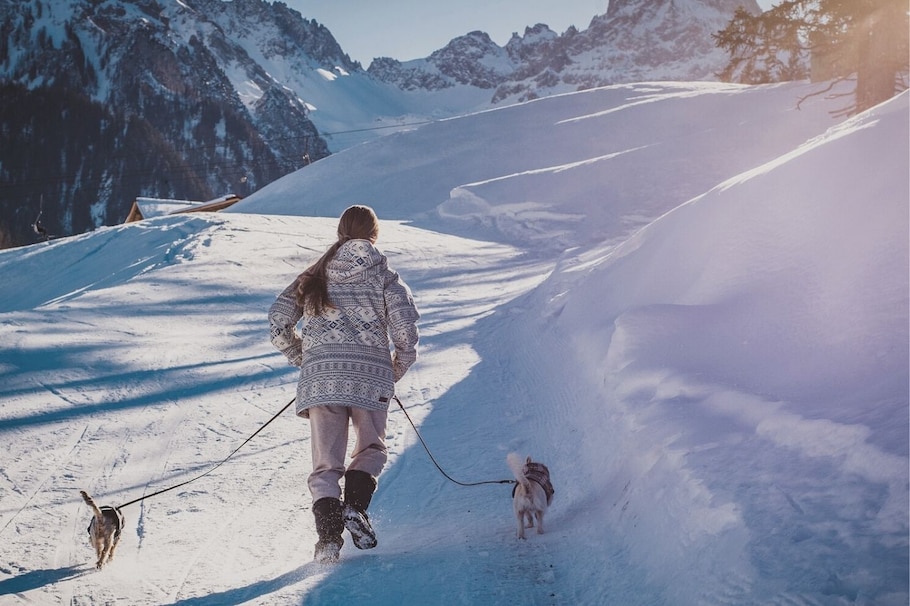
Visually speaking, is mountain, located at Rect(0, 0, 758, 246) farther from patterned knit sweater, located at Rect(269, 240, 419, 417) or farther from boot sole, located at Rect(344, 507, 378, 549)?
boot sole, located at Rect(344, 507, 378, 549)

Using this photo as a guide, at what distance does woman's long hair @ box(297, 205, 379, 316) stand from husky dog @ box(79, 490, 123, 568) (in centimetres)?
144

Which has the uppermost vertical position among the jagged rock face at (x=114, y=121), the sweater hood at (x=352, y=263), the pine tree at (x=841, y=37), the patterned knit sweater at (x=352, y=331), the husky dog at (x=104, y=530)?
the jagged rock face at (x=114, y=121)

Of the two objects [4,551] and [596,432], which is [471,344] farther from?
[4,551]

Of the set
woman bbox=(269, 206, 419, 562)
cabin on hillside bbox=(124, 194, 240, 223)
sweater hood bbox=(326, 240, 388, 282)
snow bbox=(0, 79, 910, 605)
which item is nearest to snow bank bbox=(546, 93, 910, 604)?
snow bbox=(0, 79, 910, 605)

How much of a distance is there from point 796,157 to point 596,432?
3.23 metres

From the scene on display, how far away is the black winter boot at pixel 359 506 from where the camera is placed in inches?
133

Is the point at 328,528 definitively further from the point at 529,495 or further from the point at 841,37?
the point at 841,37

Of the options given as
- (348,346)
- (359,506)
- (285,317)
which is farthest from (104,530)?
(348,346)

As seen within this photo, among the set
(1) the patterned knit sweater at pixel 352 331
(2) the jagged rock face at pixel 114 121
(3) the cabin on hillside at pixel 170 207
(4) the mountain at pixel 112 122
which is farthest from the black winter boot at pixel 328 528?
(2) the jagged rock face at pixel 114 121

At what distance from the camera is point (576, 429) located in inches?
212

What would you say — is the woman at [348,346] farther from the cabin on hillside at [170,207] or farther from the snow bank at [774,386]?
the cabin on hillside at [170,207]

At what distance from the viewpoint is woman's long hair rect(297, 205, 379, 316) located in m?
3.56

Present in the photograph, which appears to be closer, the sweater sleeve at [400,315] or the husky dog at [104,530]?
the husky dog at [104,530]

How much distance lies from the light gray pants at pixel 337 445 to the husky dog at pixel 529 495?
0.75 m
